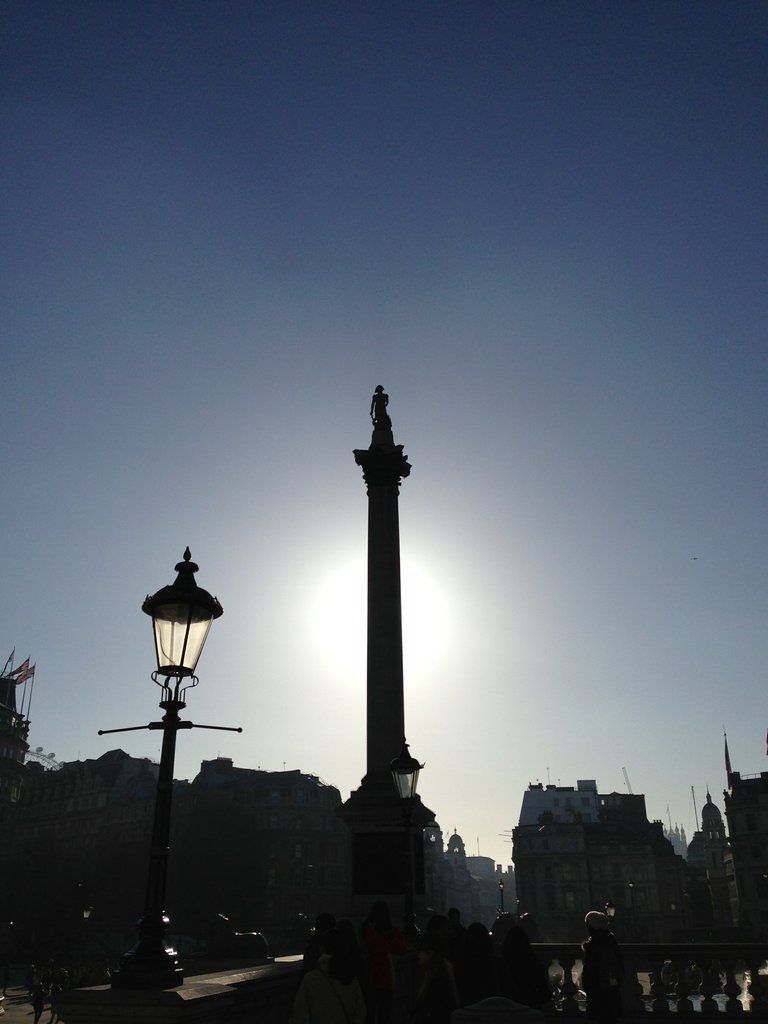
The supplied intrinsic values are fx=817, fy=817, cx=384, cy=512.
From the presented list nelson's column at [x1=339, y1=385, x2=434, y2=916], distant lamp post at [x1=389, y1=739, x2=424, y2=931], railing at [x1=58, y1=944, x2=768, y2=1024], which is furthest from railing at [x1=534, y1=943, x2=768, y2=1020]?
nelson's column at [x1=339, y1=385, x2=434, y2=916]

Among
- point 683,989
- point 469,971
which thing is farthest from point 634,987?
point 469,971

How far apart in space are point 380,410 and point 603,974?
2419 centimetres

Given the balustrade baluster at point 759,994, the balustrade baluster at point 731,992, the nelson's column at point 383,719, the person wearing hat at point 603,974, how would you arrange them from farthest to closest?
1. the nelson's column at point 383,719
2. the balustrade baluster at point 731,992
3. the balustrade baluster at point 759,994
4. the person wearing hat at point 603,974

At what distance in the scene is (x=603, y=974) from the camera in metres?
9.99

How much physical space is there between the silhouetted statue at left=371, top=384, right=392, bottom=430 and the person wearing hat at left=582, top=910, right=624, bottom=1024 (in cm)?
2295

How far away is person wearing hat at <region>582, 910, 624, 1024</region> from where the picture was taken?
9977 millimetres

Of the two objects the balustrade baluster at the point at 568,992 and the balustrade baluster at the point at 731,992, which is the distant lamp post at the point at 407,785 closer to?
the balustrade baluster at the point at 568,992

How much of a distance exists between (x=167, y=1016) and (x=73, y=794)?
10881 centimetres

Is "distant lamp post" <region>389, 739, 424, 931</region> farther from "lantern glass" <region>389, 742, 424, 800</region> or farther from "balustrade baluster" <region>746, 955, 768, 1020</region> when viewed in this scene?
"balustrade baluster" <region>746, 955, 768, 1020</region>

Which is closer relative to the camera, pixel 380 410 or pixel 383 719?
pixel 383 719

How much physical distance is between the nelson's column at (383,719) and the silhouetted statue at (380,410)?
0.04 m

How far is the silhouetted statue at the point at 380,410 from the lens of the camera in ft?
103

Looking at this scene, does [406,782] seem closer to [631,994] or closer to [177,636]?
[631,994]

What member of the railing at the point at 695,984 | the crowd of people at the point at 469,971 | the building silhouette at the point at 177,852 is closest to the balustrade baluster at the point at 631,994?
the railing at the point at 695,984
